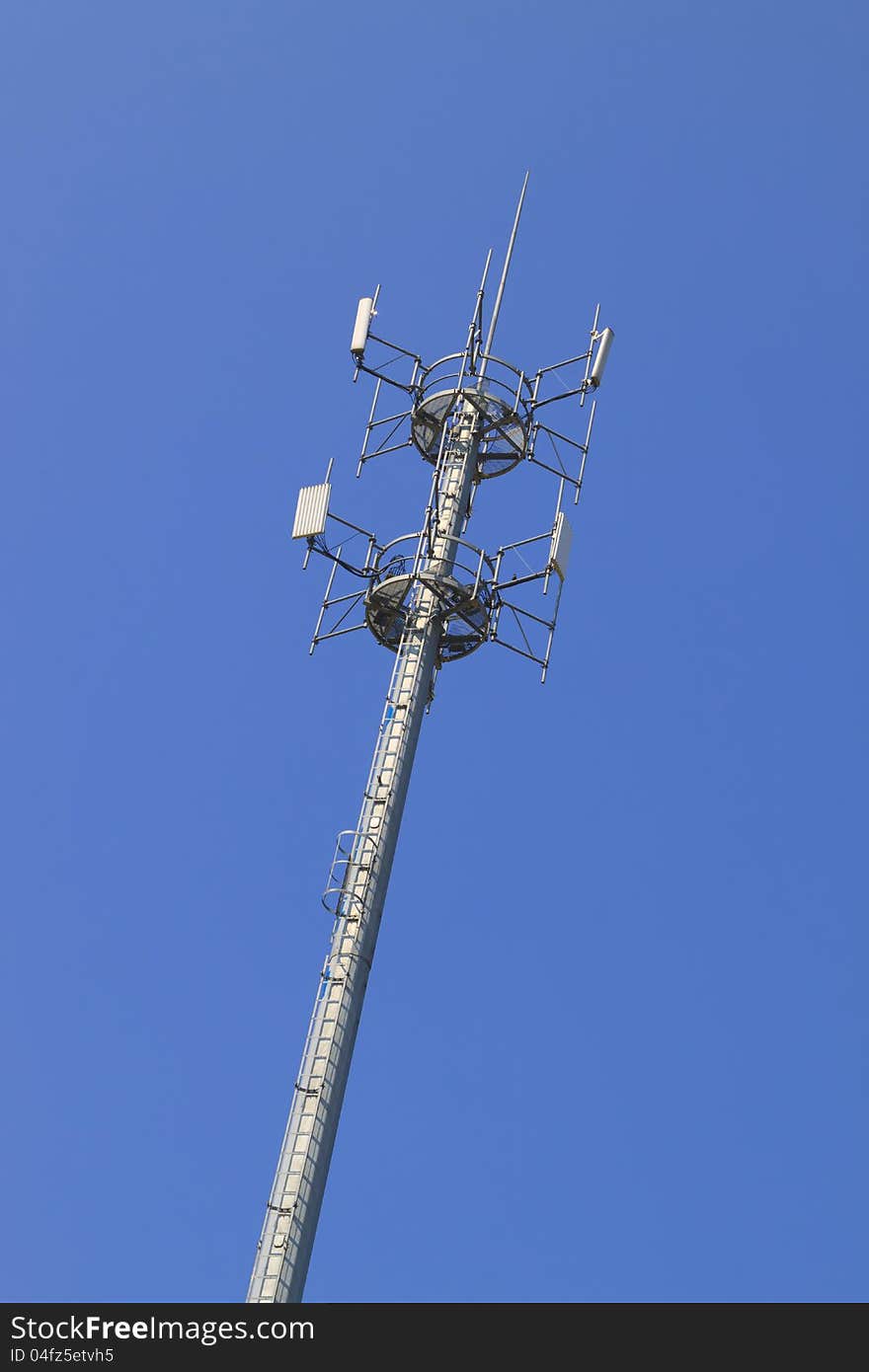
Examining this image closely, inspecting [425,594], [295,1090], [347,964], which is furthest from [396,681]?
[295,1090]

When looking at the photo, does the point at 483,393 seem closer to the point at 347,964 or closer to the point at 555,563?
the point at 555,563

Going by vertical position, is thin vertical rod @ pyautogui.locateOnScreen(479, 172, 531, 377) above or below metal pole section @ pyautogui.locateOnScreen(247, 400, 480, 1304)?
above

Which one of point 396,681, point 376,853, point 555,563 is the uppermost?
point 555,563

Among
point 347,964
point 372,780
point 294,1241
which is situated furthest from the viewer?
point 372,780

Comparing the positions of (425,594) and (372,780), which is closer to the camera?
(372,780)

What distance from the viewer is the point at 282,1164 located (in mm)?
28875

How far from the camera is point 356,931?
103ft

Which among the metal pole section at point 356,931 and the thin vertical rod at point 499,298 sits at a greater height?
the thin vertical rod at point 499,298

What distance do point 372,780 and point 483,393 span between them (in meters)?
9.02

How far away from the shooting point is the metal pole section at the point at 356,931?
28203 millimetres

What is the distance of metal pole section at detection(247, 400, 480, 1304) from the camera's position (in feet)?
92.5

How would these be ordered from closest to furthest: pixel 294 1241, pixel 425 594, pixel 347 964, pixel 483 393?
1. pixel 294 1241
2. pixel 347 964
3. pixel 425 594
4. pixel 483 393
